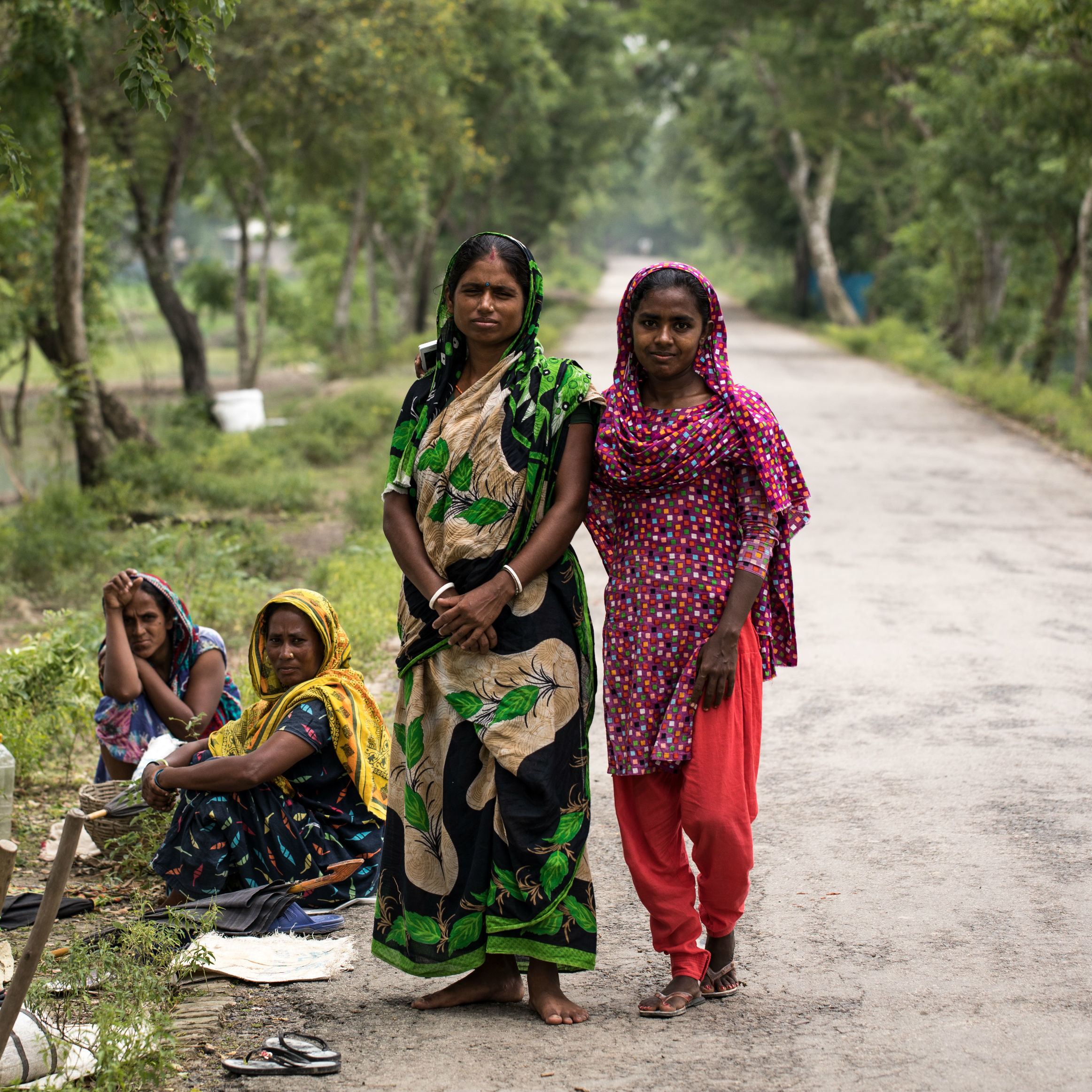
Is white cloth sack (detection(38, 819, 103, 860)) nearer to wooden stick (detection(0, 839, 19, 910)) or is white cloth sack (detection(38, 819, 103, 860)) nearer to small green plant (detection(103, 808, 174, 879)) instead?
small green plant (detection(103, 808, 174, 879))

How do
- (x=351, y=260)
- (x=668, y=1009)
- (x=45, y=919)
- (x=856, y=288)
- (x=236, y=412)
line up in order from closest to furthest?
(x=45, y=919) < (x=668, y=1009) < (x=236, y=412) < (x=351, y=260) < (x=856, y=288)

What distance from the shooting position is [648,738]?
324 cm

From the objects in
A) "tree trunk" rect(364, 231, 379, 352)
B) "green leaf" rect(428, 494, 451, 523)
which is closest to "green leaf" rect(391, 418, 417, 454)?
"green leaf" rect(428, 494, 451, 523)

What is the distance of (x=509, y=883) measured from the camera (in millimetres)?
3137

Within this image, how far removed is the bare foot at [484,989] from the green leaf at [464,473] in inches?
47.6

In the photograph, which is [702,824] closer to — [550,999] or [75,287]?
[550,999]

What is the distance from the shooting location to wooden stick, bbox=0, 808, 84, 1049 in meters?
2.28

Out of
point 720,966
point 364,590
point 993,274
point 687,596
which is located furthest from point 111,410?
point 993,274

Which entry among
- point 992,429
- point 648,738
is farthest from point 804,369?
point 648,738

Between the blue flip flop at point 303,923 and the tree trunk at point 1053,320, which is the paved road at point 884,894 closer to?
the blue flip flop at point 303,923

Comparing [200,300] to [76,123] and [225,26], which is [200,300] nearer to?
[76,123]

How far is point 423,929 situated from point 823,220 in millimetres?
29665

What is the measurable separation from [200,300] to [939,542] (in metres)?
22.2

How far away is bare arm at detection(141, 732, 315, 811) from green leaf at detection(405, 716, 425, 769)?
82 cm
